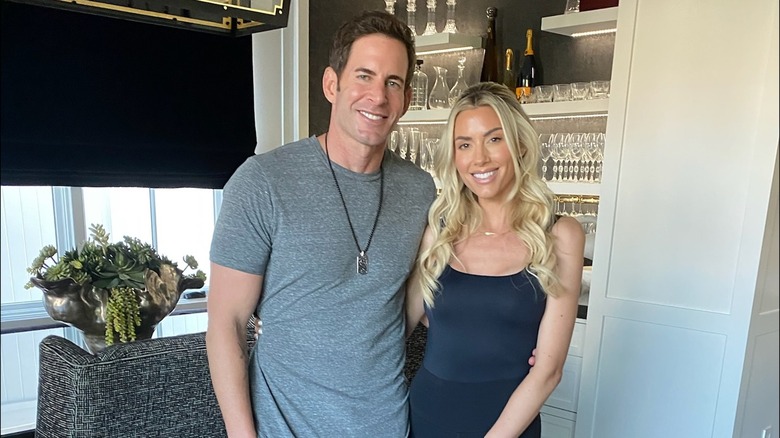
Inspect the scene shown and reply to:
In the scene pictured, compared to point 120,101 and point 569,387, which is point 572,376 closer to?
point 569,387

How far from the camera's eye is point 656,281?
209 centimetres

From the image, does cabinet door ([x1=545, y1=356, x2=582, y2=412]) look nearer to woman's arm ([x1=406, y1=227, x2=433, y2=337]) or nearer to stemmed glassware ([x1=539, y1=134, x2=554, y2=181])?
stemmed glassware ([x1=539, y1=134, x2=554, y2=181])

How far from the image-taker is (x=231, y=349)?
1.21 m

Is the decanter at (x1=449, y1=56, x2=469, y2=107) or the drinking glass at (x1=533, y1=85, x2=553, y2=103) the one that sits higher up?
the decanter at (x1=449, y1=56, x2=469, y2=107)

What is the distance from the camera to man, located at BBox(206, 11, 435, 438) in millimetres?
1178

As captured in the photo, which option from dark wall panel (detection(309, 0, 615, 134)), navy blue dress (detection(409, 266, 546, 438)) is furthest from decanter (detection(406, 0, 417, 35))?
navy blue dress (detection(409, 266, 546, 438))

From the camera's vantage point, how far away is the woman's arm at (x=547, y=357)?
1247mm

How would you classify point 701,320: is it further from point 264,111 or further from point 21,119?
point 21,119

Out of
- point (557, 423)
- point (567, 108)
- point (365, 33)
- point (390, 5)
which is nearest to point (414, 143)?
point (390, 5)

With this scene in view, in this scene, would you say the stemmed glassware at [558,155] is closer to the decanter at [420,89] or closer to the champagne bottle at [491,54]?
the champagne bottle at [491,54]

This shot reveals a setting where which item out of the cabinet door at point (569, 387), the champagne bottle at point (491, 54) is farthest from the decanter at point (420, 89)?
the cabinet door at point (569, 387)

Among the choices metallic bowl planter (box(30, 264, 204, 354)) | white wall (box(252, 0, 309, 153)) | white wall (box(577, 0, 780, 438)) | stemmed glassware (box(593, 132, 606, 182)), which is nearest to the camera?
metallic bowl planter (box(30, 264, 204, 354))

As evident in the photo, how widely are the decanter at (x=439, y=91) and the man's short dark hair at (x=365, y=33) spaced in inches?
72.1

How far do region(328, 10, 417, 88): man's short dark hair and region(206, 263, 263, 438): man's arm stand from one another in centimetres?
55
